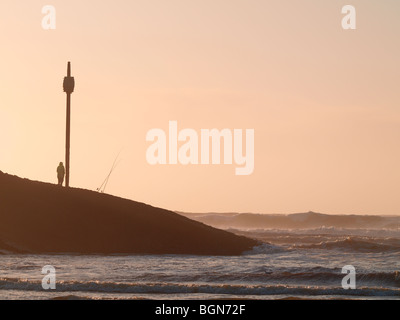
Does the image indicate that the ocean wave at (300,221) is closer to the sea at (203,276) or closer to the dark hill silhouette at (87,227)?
the dark hill silhouette at (87,227)

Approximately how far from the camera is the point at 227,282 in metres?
35.0

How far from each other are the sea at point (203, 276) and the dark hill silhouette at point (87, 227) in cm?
141

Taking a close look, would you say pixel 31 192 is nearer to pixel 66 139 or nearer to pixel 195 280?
pixel 66 139

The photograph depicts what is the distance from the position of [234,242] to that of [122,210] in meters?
5.18

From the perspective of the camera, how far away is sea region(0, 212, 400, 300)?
104 feet

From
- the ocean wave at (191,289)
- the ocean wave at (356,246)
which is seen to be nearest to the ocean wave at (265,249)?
the ocean wave at (356,246)

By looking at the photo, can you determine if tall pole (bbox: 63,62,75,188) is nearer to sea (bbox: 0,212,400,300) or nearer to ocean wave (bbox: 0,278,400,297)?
sea (bbox: 0,212,400,300)

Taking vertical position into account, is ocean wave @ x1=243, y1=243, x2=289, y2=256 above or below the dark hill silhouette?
below

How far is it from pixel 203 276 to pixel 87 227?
9.66 m

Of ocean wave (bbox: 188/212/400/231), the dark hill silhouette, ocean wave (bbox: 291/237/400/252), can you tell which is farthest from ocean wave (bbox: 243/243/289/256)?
ocean wave (bbox: 188/212/400/231)

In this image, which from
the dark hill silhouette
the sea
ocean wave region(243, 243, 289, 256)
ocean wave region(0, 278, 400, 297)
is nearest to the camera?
the sea
